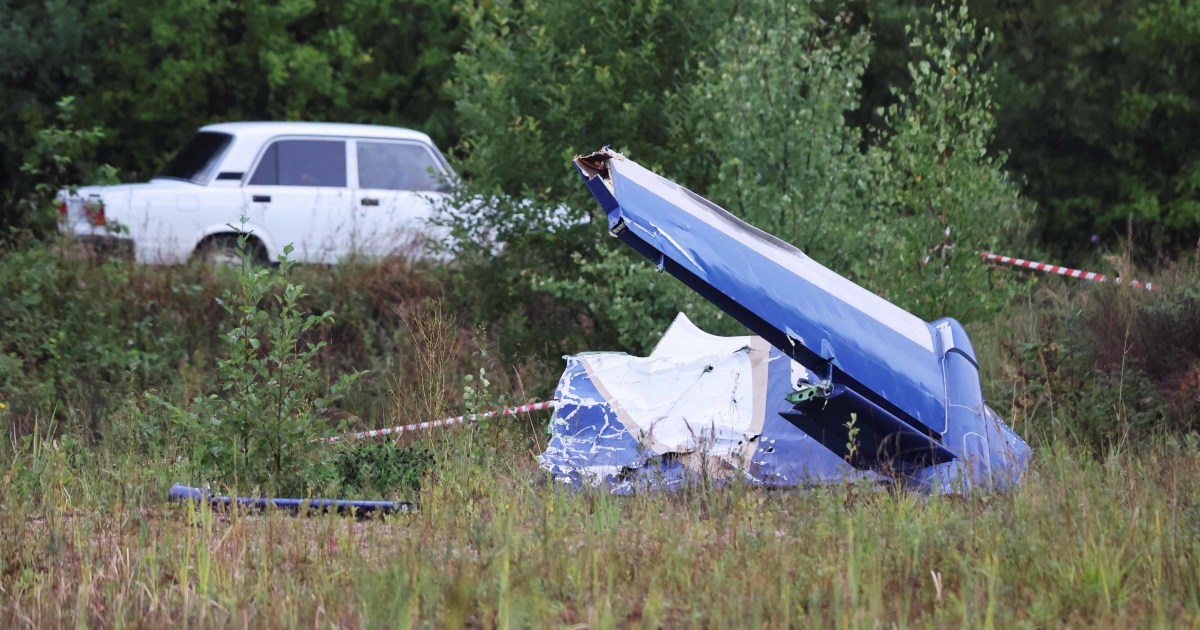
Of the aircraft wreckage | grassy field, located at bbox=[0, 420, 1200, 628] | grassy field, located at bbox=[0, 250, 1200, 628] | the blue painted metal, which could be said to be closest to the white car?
the aircraft wreckage

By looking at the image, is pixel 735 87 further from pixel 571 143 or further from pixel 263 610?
pixel 263 610

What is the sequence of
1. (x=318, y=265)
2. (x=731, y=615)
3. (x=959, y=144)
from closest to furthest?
(x=731, y=615) → (x=959, y=144) → (x=318, y=265)

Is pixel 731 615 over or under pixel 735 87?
under

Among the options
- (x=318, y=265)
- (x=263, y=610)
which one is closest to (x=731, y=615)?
(x=263, y=610)

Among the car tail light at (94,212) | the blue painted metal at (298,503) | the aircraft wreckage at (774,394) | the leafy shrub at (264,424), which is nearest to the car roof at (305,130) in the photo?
the car tail light at (94,212)

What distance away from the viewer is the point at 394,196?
12469 millimetres

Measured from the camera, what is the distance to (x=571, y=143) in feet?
31.3

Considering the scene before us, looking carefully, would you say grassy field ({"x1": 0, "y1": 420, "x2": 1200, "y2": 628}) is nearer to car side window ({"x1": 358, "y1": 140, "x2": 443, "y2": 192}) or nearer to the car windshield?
the car windshield

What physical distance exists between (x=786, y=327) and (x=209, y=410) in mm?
2491

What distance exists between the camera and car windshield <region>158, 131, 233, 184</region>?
482 inches

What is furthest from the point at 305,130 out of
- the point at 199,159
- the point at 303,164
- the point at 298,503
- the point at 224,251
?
the point at 298,503

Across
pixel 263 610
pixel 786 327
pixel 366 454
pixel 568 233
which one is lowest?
pixel 263 610

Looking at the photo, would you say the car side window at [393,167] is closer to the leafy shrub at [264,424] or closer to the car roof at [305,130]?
the car roof at [305,130]

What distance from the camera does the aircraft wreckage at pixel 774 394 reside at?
17.4ft
